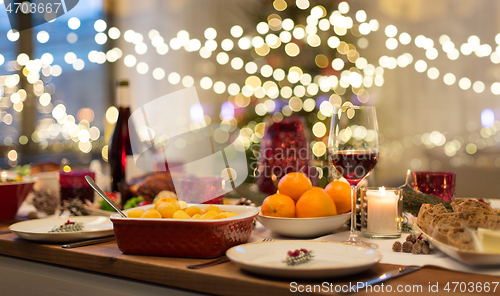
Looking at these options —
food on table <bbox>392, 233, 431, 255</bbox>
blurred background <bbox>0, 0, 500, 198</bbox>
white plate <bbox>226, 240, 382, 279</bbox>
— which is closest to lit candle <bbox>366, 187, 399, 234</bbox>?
food on table <bbox>392, 233, 431, 255</bbox>

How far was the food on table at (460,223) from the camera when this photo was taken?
1.75 ft

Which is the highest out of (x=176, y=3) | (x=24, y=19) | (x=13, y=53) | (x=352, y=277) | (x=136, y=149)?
(x=176, y=3)

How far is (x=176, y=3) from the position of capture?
4.56 meters

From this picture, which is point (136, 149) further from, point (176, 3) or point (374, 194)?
point (176, 3)

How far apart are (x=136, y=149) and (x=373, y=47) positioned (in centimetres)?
322

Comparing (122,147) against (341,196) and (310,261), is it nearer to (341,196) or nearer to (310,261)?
(341,196)

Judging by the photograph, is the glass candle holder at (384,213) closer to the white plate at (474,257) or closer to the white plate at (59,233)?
the white plate at (474,257)

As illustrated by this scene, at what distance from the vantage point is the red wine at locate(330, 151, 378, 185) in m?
0.73

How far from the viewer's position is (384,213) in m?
0.78

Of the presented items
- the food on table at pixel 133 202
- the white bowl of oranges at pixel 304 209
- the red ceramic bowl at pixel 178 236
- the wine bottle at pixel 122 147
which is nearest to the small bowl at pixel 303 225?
the white bowl of oranges at pixel 304 209

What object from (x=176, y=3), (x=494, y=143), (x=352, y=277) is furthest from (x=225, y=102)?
(x=352, y=277)

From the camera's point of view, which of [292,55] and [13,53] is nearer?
[292,55]

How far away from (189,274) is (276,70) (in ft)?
8.39

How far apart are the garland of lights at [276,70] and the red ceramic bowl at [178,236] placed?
2.04 meters
